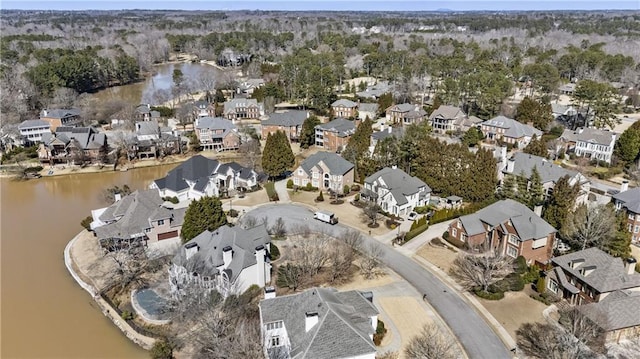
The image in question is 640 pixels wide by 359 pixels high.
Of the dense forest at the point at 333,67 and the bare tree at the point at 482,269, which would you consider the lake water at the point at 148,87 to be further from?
the bare tree at the point at 482,269

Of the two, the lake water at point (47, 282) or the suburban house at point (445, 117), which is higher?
the suburban house at point (445, 117)

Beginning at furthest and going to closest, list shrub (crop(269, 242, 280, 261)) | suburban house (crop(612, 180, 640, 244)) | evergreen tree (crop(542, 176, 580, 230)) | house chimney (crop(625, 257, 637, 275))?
suburban house (crop(612, 180, 640, 244)) → evergreen tree (crop(542, 176, 580, 230)) → shrub (crop(269, 242, 280, 261)) → house chimney (crop(625, 257, 637, 275))

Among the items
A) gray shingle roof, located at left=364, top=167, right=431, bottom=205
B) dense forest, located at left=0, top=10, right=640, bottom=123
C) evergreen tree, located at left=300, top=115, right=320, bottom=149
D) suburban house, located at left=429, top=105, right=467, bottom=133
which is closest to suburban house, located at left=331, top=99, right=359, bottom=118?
dense forest, located at left=0, top=10, right=640, bottom=123

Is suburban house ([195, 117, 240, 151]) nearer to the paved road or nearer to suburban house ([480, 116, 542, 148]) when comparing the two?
the paved road

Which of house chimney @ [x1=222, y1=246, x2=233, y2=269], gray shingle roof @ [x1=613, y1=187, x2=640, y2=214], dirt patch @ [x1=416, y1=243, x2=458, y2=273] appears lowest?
dirt patch @ [x1=416, y1=243, x2=458, y2=273]

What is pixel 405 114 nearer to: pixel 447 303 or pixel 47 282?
pixel 447 303

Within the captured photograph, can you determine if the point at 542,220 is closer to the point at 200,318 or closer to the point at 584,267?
the point at 584,267

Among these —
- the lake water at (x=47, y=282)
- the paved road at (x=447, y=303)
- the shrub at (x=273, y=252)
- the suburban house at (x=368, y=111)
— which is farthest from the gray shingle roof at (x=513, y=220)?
the suburban house at (x=368, y=111)
